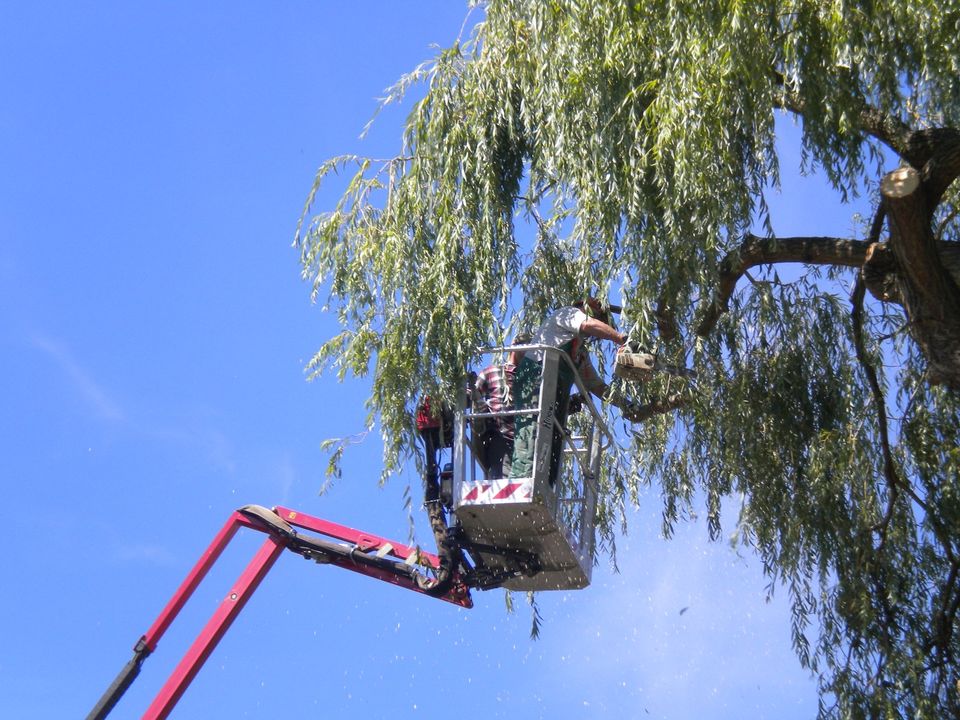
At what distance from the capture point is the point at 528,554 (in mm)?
7727

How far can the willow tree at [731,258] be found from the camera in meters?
7.01

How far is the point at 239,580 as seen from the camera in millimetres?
8289

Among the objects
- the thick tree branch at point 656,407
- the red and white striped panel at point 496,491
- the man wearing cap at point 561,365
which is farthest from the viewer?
the thick tree branch at point 656,407

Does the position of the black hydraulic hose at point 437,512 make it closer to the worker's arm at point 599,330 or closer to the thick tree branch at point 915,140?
the worker's arm at point 599,330

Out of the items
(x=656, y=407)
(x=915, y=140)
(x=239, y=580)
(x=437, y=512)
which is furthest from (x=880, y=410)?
(x=239, y=580)

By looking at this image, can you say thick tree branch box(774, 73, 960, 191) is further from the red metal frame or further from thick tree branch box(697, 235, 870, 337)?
the red metal frame

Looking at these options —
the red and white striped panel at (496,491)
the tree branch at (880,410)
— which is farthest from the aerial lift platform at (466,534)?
the tree branch at (880,410)

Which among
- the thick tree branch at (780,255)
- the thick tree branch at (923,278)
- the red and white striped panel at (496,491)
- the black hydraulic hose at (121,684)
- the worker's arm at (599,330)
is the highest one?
the thick tree branch at (780,255)

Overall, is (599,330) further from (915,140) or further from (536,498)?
(915,140)

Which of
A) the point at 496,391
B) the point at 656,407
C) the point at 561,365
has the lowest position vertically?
the point at 496,391

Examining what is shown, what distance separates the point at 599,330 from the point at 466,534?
49.7 inches

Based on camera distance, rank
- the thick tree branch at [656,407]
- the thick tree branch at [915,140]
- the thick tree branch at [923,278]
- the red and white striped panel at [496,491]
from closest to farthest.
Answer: the thick tree branch at [923,278], the thick tree branch at [915,140], the red and white striped panel at [496,491], the thick tree branch at [656,407]

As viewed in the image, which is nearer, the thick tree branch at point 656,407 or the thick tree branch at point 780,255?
the thick tree branch at point 780,255

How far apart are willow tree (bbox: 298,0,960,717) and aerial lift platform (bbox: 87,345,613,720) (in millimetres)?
349
